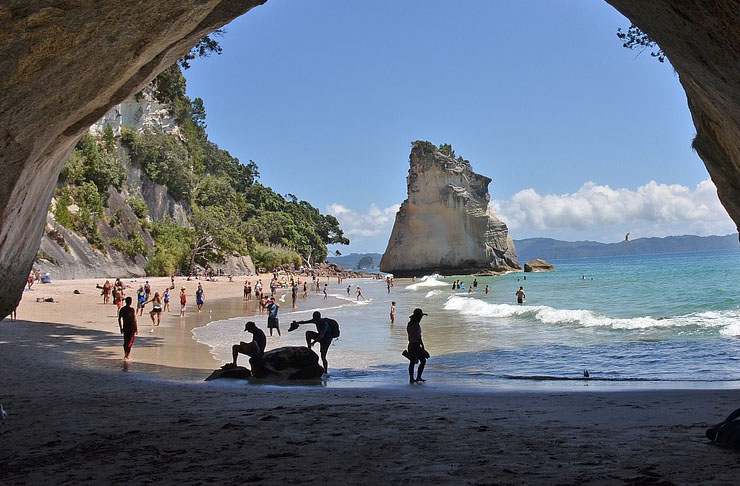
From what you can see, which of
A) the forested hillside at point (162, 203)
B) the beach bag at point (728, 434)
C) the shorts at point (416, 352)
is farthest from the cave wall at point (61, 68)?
the forested hillside at point (162, 203)

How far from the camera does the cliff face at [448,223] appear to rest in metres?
84.2

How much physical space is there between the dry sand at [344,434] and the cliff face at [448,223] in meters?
76.0

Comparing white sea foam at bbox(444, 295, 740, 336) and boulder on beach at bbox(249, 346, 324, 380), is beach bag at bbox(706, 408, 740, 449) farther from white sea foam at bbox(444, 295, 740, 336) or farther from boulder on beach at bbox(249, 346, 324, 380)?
white sea foam at bbox(444, 295, 740, 336)

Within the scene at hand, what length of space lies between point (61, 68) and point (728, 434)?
5.76 metres

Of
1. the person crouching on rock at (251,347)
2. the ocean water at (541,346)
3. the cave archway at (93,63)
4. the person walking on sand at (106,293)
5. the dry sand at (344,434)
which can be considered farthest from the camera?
the person walking on sand at (106,293)

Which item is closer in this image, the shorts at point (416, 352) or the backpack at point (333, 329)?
the shorts at point (416, 352)

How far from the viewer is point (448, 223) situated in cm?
8506

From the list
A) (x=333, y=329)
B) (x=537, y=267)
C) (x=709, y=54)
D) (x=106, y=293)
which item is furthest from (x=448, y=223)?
(x=709, y=54)

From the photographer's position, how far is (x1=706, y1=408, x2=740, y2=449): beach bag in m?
4.31

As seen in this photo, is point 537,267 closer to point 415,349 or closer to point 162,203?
point 162,203

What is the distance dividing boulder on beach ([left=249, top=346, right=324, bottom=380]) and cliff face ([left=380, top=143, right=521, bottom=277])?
74.6m

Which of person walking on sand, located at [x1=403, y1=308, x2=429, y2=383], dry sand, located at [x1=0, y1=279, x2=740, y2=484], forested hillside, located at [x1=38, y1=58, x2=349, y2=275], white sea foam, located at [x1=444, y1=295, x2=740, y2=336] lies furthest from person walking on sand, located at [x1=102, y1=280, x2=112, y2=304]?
person walking on sand, located at [x1=403, y1=308, x2=429, y2=383]

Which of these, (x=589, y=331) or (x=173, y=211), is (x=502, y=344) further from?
(x=173, y=211)

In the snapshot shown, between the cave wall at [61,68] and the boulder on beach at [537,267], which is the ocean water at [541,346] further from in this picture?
the boulder on beach at [537,267]
